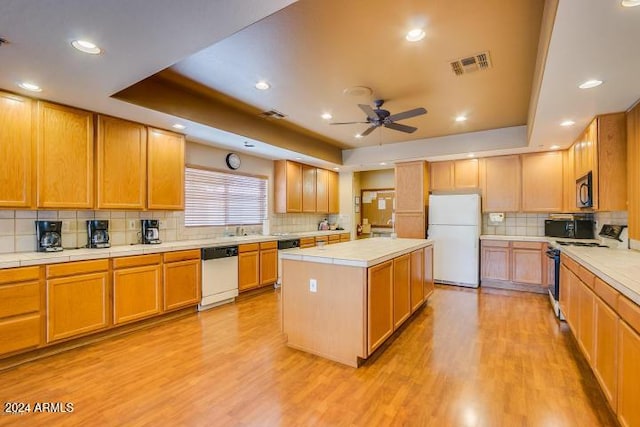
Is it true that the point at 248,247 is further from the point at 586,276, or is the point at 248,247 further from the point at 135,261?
the point at 586,276

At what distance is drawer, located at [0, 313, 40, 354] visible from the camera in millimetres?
2496

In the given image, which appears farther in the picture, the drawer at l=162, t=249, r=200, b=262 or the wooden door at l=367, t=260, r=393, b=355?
the drawer at l=162, t=249, r=200, b=262

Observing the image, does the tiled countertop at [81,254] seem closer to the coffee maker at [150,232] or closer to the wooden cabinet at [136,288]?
the wooden cabinet at [136,288]

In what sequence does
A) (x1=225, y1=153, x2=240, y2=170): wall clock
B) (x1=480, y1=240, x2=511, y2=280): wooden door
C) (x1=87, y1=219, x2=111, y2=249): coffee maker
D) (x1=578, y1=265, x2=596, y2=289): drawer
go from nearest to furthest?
(x1=578, y1=265, x2=596, y2=289): drawer < (x1=87, y1=219, x2=111, y2=249): coffee maker < (x1=225, y1=153, x2=240, y2=170): wall clock < (x1=480, y1=240, x2=511, y2=280): wooden door

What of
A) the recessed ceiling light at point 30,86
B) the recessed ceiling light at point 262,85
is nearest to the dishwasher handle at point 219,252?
the recessed ceiling light at point 262,85

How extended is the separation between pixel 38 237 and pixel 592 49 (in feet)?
15.2

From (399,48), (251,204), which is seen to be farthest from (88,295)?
(399,48)

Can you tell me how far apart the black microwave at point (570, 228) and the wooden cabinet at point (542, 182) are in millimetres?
211

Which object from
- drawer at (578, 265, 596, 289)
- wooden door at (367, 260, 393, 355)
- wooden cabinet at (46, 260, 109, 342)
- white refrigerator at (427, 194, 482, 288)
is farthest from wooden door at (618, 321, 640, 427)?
wooden cabinet at (46, 260, 109, 342)

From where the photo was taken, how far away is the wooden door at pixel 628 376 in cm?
152

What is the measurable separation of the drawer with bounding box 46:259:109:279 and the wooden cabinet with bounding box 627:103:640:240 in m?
4.84

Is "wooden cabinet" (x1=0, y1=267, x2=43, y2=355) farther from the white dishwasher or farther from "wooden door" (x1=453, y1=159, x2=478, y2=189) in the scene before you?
"wooden door" (x1=453, y1=159, x2=478, y2=189)

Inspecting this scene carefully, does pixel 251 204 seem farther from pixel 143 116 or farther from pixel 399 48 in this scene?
pixel 399 48

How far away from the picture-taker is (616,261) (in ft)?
7.88
